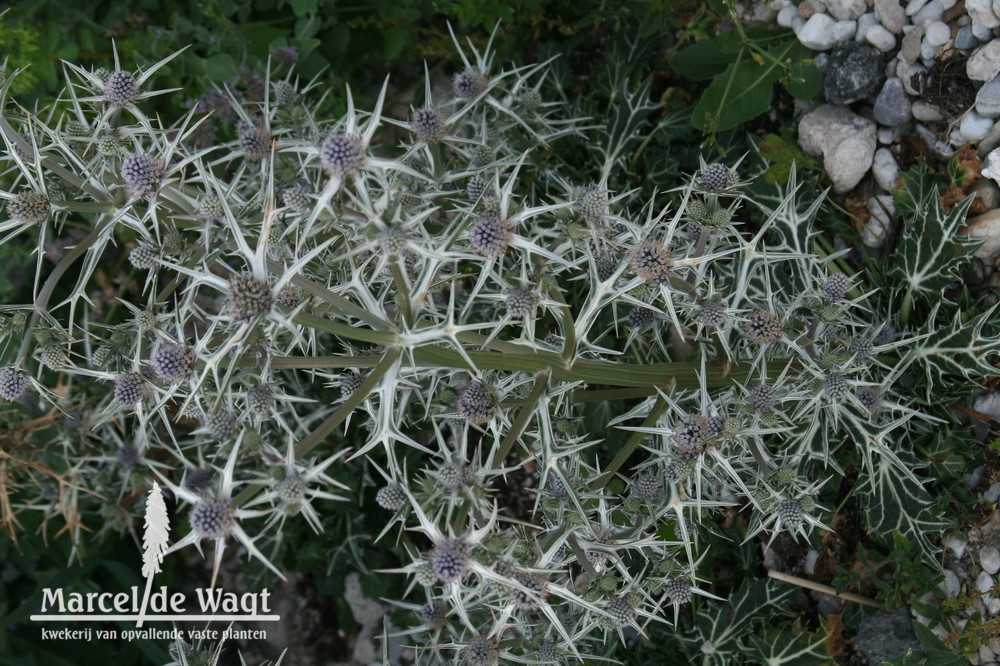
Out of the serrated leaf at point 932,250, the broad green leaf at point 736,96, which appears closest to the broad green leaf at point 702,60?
the broad green leaf at point 736,96

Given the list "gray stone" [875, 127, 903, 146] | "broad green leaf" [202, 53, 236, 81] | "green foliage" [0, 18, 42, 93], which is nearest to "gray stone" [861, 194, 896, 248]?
"gray stone" [875, 127, 903, 146]

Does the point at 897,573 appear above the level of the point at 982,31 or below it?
below

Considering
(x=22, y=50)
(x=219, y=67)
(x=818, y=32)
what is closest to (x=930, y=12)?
(x=818, y=32)

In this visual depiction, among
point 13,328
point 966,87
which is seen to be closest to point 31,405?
point 13,328

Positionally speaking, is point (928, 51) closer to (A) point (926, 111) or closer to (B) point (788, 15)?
(A) point (926, 111)

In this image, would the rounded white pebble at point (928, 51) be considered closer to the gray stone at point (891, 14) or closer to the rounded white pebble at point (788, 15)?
the gray stone at point (891, 14)
